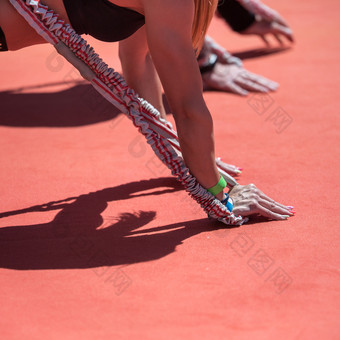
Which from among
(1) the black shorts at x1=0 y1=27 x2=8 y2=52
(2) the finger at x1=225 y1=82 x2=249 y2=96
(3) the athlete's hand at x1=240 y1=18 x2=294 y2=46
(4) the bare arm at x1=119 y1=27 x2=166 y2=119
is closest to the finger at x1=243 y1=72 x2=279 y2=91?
(2) the finger at x1=225 y1=82 x2=249 y2=96

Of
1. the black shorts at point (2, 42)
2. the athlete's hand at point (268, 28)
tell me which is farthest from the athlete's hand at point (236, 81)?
the black shorts at point (2, 42)

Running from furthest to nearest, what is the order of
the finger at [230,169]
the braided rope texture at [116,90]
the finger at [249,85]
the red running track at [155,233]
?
the finger at [249,85] < the finger at [230,169] < the braided rope texture at [116,90] < the red running track at [155,233]

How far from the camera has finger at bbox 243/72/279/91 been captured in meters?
4.30

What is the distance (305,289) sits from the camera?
1949 millimetres

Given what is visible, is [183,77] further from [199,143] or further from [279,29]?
[279,29]

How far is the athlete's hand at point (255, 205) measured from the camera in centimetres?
238

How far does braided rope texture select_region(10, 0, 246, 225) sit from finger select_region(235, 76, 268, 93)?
6.48 feet

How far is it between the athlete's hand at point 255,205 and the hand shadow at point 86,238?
0.12 m

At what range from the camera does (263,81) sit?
4344 millimetres

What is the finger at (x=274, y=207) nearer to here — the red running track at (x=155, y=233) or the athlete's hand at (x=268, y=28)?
the red running track at (x=155, y=233)

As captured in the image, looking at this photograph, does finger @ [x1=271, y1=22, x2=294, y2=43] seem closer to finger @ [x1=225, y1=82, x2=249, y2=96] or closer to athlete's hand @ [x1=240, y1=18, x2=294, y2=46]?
athlete's hand @ [x1=240, y1=18, x2=294, y2=46]

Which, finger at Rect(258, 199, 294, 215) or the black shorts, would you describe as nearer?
the black shorts

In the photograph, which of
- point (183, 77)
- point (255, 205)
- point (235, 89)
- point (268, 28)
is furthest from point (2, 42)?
point (268, 28)

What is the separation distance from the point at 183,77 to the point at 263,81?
2.32 metres
